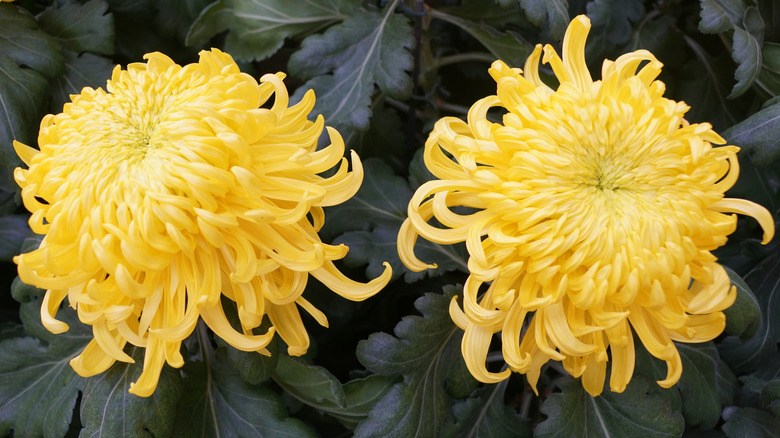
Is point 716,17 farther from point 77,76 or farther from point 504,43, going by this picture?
point 77,76

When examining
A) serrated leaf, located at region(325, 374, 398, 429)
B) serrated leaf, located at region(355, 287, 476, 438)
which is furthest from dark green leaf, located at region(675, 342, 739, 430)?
serrated leaf, located at region(325, 374, 398, 429)

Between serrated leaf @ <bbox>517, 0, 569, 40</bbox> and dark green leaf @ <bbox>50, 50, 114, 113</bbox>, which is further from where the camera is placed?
dark green leaf @ <bbox>50, 50, 114, 113</bbox>

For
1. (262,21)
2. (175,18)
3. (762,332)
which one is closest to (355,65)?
(262,21)

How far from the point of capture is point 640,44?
128cm

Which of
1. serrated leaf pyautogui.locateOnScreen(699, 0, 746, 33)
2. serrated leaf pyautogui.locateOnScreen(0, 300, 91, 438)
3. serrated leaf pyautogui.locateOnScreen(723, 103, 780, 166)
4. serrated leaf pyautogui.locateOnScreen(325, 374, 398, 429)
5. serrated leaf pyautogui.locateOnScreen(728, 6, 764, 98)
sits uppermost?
serrated leaf pyautogui.locateOnScreen(699, 0, 746, 33)

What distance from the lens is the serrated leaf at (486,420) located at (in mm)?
1021

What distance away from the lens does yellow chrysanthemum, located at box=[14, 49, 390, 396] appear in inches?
27.8

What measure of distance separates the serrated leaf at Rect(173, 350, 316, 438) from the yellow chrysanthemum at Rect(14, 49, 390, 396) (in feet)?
0.70

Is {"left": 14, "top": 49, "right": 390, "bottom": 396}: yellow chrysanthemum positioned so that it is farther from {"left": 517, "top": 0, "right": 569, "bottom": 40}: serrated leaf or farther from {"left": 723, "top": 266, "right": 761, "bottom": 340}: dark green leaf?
{"left": 723, "top": 266, "right": 761, "bottom": 340}: dark green leaf

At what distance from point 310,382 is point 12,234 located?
707 millimetres

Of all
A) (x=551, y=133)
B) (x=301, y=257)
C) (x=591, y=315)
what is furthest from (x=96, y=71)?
(x=591, y=315)

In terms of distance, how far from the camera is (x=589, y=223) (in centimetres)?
73

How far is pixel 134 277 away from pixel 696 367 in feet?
2.96

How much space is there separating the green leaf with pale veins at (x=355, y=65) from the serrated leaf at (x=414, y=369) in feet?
1.11
